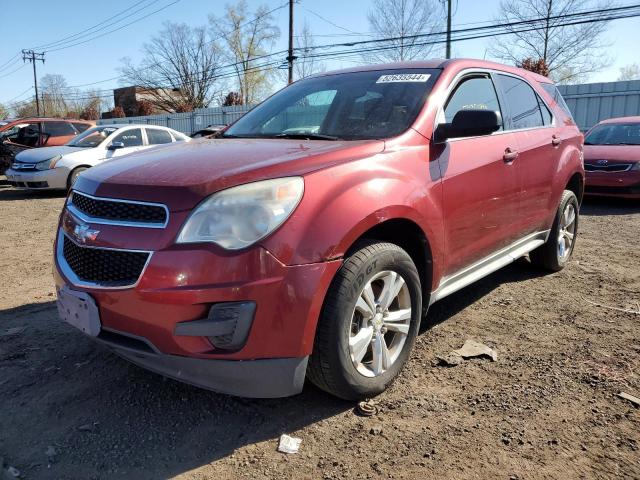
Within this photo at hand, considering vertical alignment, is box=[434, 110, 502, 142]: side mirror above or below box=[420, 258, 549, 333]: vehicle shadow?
above

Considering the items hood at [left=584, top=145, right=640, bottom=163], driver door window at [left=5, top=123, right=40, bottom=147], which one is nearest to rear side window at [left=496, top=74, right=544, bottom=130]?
hood at [left=584, top=145, right=640, bottom=163]

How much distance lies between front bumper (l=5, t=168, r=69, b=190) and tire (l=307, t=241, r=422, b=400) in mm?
9891

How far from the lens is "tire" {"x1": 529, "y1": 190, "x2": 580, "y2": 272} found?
4.63 metres

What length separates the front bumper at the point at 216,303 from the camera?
2059 millimetres

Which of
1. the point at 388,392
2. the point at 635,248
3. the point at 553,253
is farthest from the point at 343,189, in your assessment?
the point at 635,248

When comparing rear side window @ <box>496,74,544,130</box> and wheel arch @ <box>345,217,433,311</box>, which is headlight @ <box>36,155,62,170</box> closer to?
rear side window @ <box>496,74,544,130</box>

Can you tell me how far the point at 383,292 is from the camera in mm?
2611

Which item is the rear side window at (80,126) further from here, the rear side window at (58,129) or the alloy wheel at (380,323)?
the alloy wheel at (380,323)

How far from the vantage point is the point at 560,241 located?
4840 mm

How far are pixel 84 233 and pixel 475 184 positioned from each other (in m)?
2.23

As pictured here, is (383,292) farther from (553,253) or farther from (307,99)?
(553,253)

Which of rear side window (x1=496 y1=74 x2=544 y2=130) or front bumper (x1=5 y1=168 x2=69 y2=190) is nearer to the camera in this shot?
rear side window (x1=496 y1=74 x2=544 y2=130)

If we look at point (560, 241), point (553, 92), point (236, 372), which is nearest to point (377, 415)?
point (236, 372)

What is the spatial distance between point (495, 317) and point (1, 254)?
538cm
